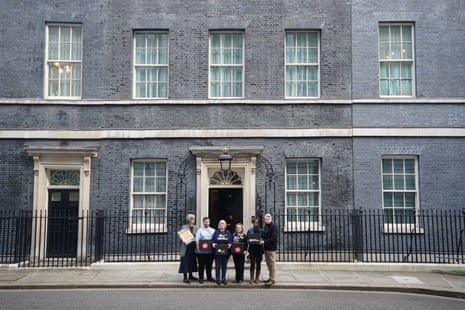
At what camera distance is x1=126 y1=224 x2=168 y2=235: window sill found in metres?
15.1

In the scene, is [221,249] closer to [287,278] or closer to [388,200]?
[287,278]

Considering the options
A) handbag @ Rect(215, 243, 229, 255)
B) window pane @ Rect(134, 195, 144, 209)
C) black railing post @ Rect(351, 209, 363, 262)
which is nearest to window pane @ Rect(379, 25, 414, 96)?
black railing post @ Rect(351, 209, 363, 262)

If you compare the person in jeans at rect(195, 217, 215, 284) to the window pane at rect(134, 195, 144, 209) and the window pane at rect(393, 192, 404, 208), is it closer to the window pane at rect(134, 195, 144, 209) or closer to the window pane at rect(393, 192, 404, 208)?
the window pane at rect(134, 195, 144, 209)

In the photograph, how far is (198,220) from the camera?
15211 mm

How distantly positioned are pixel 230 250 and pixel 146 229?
441 centimetres

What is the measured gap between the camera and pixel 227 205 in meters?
16.0

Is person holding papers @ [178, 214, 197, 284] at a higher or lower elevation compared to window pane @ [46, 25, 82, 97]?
lower

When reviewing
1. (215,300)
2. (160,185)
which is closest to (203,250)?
(215,300)

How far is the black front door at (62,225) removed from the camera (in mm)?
15320

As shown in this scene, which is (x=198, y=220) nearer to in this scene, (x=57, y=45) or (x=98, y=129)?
(x=98, y=129)

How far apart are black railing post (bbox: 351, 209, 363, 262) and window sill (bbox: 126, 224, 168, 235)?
582 centimetres

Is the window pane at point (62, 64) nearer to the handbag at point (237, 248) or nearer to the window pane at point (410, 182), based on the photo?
the handbag at point (237, 248)

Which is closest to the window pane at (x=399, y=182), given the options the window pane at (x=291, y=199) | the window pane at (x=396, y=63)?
the window pane at (x=396, y=63)

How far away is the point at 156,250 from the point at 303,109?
255 inches
